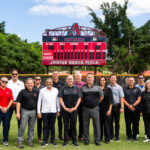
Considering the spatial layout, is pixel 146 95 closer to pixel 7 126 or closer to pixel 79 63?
pixel 7 126

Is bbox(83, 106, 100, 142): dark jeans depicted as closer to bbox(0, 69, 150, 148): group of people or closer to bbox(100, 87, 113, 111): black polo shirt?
bbox(0, 69, 150, 148): group of people

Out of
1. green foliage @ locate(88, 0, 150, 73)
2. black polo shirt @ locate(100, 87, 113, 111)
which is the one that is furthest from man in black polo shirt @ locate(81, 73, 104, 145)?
green foliage @ locate(88, 0, 150, 73)

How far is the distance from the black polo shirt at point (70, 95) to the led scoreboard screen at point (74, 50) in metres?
9.07

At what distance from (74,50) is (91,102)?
924cm

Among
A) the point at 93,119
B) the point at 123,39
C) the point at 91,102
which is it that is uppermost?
the point at 123,39

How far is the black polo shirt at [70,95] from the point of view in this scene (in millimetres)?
5123

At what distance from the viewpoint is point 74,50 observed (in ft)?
46.4

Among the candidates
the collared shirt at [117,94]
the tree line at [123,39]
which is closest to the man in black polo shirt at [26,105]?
the collared shirt at [117,94]

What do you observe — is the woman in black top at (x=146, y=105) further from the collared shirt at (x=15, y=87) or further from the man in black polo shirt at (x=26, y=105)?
the collared shirt at (x=15, y=87)

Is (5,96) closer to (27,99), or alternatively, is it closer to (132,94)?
(27,99)

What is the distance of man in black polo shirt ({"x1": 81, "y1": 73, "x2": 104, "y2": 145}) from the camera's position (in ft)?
17.0

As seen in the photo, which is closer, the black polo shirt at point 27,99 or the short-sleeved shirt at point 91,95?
the black polo shirt at point 27,99

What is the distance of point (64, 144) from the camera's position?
518 cm

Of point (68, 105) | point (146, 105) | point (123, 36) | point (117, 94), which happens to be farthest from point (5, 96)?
point (123, 36)
